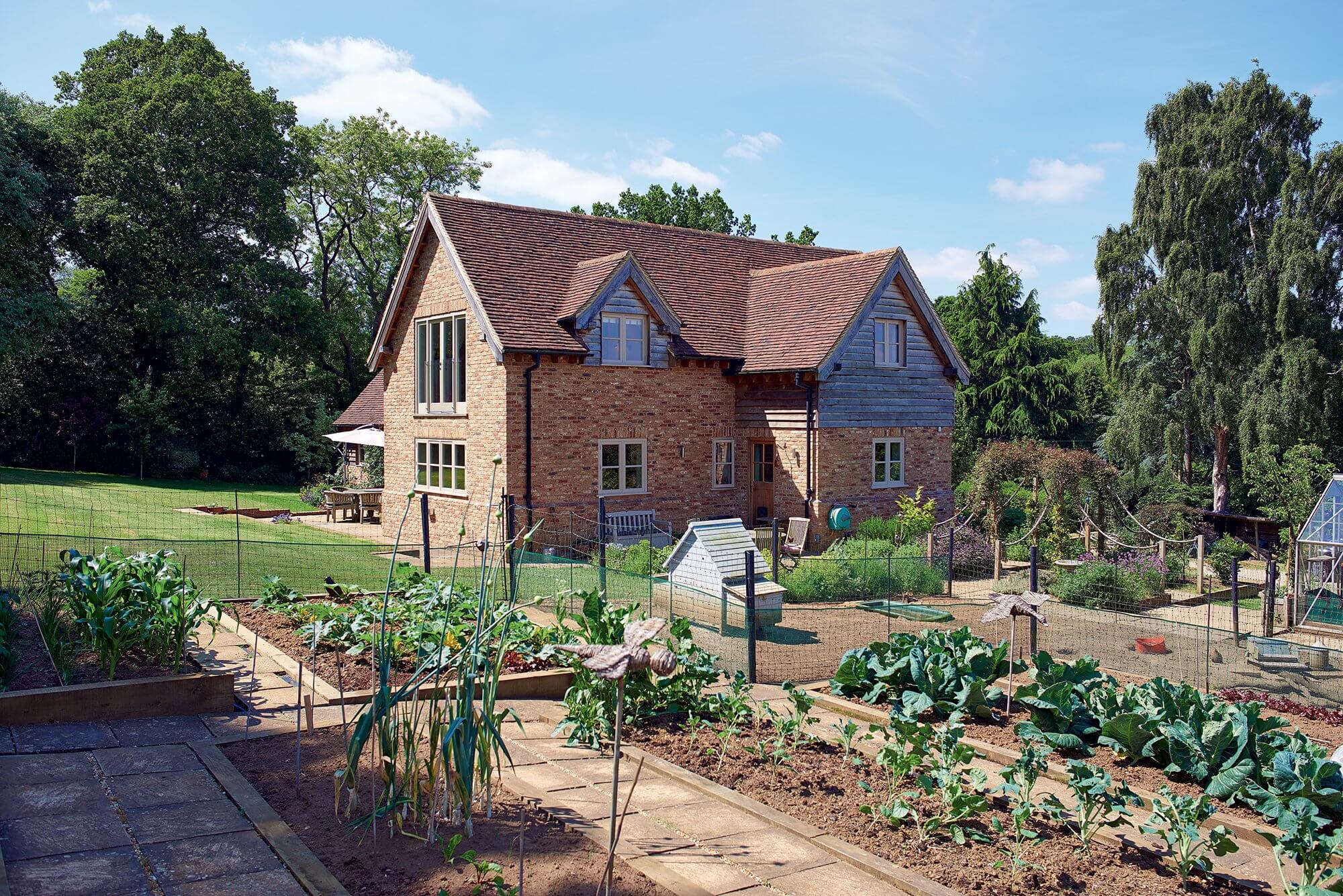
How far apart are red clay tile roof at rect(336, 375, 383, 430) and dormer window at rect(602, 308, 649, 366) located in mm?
15301

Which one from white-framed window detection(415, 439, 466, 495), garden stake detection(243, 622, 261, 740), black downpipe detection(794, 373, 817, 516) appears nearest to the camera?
garden stake detection(243, 622, 261, 740)

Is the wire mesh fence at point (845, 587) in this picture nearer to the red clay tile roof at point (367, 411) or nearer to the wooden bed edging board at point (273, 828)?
the wooden bed edging board at point (273, 828)

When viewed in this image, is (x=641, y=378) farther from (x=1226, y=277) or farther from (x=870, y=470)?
(x=1226, y=277)

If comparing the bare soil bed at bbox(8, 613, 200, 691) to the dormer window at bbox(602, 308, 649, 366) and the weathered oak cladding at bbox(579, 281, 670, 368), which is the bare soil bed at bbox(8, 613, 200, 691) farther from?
the dormer window at bbox(602, 308, 649, 366)

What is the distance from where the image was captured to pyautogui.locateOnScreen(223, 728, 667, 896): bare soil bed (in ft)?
15.8

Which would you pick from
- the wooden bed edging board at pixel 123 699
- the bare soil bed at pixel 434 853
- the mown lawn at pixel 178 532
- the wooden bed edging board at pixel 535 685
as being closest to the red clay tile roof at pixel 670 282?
the mown lawn at pixel 178 532

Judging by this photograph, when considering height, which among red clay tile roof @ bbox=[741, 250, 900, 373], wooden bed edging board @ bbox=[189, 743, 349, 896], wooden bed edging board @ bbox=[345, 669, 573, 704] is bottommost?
wooden bed edging board @ bbox=[345, 669, 573, 704]

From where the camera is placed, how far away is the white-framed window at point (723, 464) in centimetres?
2383

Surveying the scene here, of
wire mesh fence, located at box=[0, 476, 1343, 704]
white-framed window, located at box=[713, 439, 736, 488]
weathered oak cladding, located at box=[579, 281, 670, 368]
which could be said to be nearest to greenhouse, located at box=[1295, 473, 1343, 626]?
wire mesh fence, located at box=[0, 476, 1343, 704]

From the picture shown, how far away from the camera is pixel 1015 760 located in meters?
7.54

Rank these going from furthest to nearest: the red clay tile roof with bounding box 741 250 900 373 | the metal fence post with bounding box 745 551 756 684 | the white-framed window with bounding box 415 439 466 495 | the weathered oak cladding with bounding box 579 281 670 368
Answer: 1. the red clay tile roof with bounding box 741 250 900 373
2. the white-framed window with bounding box 415 439 466 495
3. the weathered oak cladding with bounding box 579 281 670 368
4. the metal fence post with bounding box 745 551 756 684

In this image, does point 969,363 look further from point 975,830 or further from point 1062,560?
point 975,830

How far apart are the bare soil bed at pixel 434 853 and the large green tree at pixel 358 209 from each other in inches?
1501

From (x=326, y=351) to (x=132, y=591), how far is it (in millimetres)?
33887
